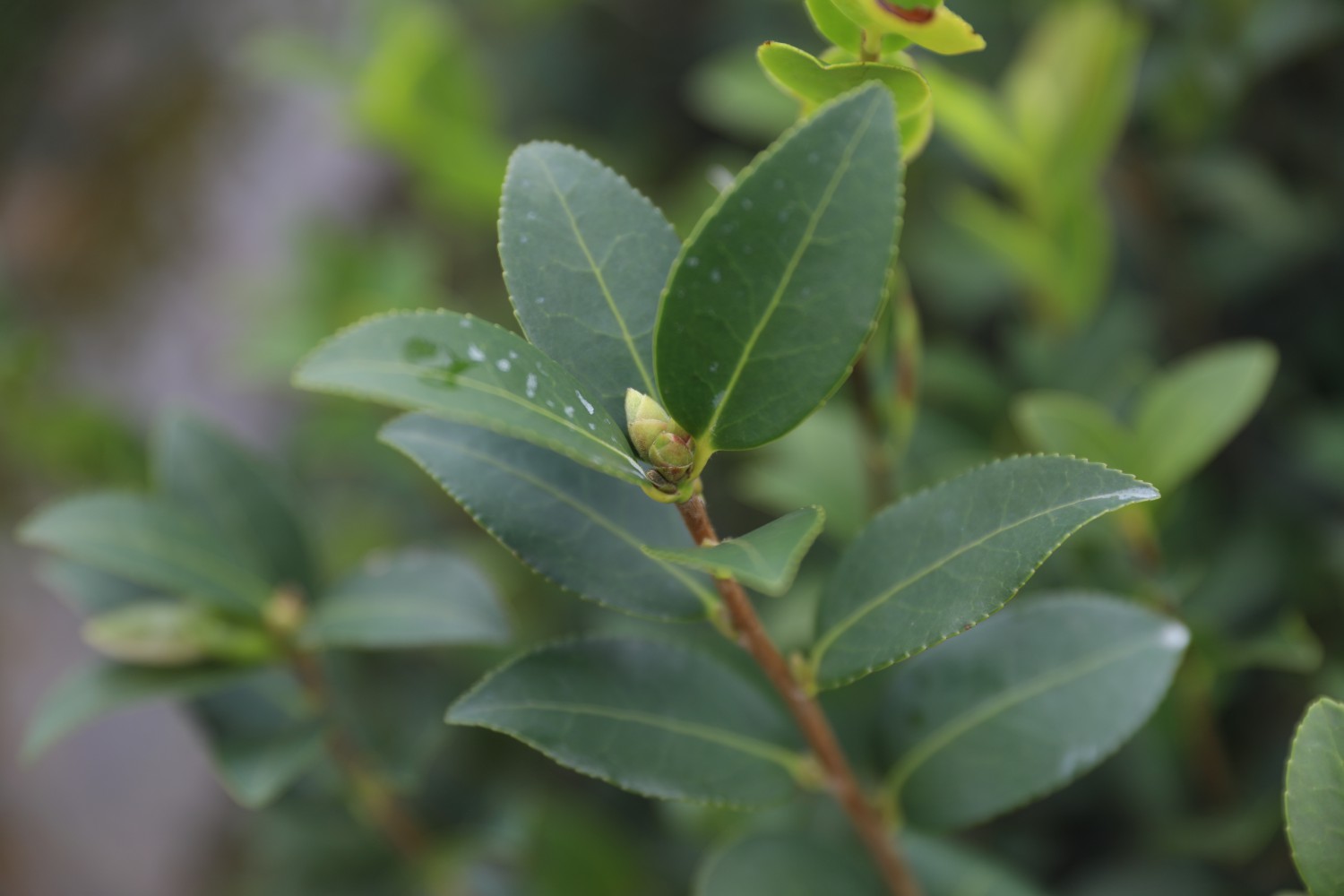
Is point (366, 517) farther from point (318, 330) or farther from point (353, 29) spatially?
point (353, 29)

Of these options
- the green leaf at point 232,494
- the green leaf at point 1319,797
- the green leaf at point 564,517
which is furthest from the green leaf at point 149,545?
the green leaf at point 1319,797

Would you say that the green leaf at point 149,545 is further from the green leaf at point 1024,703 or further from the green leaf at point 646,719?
the green leaf at point 1024,703

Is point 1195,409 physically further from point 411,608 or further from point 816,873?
point 411,608

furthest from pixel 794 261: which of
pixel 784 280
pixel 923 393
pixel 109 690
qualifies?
pixel 923 393

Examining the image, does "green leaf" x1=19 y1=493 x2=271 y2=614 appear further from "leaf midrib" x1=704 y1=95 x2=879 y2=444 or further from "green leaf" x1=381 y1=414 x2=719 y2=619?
"leaf midrib" x1=704 y1=95 x2=879 y2=444

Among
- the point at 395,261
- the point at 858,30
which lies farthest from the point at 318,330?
the point at 858,30

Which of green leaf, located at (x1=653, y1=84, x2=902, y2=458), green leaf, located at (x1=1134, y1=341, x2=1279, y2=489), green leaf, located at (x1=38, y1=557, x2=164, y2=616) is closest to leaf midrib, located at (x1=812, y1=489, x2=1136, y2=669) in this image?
green leaf, located at (x1=653, y1=84, x2=902, y2=458)
